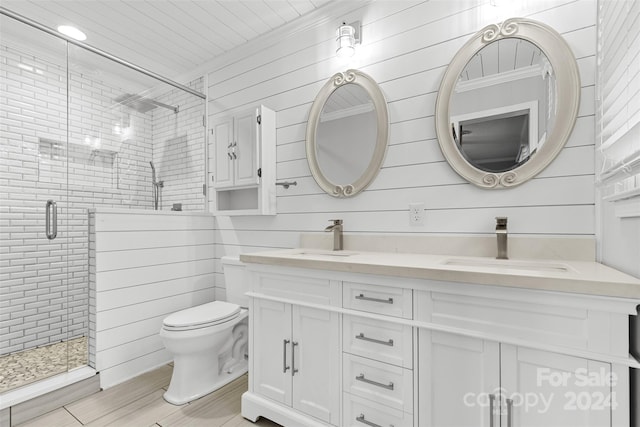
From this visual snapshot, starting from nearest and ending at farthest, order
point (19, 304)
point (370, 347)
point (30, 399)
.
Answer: point (370, 347)
point (30, 399)
point (19, 304)

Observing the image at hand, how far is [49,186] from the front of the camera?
7.34 feet

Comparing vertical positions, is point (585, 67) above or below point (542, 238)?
above

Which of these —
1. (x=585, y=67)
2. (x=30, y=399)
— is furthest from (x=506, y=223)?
(x=30, y=399)

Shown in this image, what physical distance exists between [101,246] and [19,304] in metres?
1.02

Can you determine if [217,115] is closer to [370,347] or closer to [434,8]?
[434,8]

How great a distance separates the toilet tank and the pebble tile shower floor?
3.39 ft

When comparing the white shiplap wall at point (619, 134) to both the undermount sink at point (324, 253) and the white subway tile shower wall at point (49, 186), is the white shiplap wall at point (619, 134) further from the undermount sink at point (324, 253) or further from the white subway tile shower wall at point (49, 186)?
the white subway tile shower wall at point (49, 186)

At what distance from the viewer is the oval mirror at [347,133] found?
1.90 metres

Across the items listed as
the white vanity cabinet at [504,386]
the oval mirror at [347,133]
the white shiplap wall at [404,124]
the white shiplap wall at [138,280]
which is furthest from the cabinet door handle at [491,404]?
the white shiplap wall at [138,280]

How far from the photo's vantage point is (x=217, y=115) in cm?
282

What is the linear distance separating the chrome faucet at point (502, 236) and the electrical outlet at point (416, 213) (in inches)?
15.6

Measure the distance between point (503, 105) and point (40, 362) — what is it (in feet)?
11.1

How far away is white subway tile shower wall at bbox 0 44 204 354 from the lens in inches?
86.7

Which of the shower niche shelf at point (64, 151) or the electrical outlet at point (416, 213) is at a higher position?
the shower niche shelf at point (64, 151)
